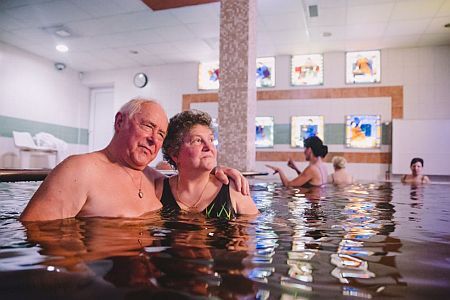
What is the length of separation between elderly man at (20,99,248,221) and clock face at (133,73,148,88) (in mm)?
9835

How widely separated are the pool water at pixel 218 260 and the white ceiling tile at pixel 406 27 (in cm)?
691

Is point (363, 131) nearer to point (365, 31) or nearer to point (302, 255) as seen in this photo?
point (365, 31)

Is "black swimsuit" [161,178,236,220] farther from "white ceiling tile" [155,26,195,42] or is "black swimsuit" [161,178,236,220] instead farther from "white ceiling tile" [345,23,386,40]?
"white ceiling tile" [345,23,386,40]

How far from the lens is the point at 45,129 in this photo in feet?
35.3

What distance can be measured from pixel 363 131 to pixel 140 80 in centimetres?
693

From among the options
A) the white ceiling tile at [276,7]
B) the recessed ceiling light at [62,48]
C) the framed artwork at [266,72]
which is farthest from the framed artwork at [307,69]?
the recessed ceiling light at [62,48]

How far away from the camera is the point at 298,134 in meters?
9.96

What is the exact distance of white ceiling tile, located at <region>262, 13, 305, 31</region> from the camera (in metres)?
7.23

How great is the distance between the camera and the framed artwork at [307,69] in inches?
386

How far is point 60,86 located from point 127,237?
11.3m

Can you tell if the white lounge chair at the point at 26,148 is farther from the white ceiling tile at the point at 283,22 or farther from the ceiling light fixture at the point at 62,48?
the white ceiling tile at the point at 283,22

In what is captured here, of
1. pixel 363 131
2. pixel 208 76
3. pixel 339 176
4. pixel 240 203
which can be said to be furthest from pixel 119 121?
pixel 208 76

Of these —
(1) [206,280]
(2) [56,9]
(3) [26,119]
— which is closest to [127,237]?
(1) [206,280]

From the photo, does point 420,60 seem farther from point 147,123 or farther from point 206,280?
point 206,280
